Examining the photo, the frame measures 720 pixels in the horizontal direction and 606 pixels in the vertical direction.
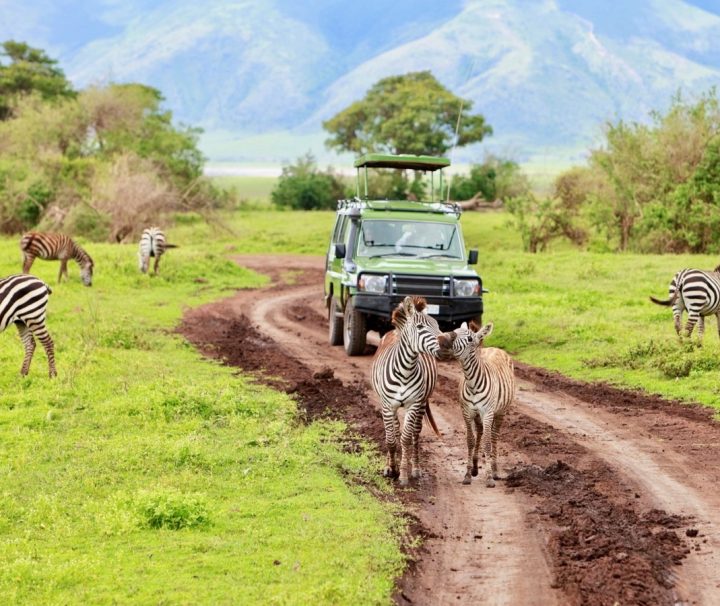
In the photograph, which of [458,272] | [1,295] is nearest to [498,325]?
[458,272]

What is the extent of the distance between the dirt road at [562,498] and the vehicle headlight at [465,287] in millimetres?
1259

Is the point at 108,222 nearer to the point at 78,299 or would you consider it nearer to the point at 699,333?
the point at 78,299

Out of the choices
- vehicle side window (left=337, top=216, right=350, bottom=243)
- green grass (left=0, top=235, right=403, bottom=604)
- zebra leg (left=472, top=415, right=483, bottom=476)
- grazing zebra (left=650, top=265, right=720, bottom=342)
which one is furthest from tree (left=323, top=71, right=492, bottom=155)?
zebra leg (left=472, top=415, right=483, bottom=476)

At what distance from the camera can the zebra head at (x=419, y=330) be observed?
898 centimetres

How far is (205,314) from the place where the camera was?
23.1 meters

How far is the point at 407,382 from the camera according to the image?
9539mm

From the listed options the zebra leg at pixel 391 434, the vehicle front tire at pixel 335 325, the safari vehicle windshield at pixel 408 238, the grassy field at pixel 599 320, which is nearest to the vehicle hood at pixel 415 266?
the safari vehicle windshield at pixel 408 238

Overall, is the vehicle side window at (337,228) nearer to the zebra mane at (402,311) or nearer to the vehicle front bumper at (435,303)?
the vehicle front bumper at (435,303)

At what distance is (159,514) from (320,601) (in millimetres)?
2159

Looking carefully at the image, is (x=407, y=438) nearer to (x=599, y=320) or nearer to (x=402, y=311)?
(x=402, y=311)

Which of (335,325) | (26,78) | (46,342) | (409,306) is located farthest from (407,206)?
(26,78)

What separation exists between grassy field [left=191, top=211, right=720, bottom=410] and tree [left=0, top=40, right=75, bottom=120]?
40.8m

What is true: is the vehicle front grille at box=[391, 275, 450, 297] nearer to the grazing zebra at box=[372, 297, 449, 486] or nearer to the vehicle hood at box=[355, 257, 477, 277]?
the vehicle hood at box=[355, 257, 477, 277]

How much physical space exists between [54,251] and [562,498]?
20.0 m
